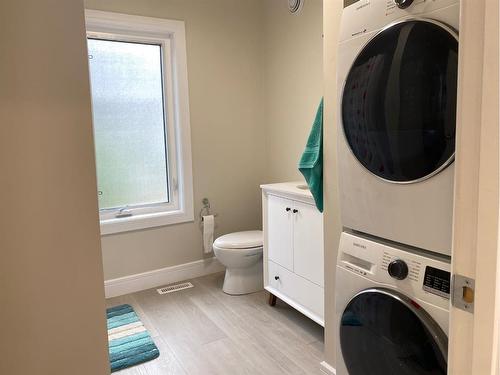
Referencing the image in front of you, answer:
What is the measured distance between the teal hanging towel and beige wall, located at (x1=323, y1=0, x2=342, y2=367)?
0.15 ft

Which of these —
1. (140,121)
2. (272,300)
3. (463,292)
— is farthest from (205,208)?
(463,292)

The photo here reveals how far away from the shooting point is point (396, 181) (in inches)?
47.6

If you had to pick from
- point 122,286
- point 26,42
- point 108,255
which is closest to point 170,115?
point 108,255

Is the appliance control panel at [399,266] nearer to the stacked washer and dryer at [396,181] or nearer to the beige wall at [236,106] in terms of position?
the stacked washer and dryer at [396,181]

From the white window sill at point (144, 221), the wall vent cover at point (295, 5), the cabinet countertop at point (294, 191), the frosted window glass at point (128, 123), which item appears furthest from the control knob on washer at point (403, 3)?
the white window sill at point (144, 221)

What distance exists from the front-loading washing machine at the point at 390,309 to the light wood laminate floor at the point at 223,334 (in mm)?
661

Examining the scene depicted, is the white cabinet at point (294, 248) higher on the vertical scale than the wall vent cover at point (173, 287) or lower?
higher

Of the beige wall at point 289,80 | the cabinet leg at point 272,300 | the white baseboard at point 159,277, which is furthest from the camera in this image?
the white baseboard at point 159,277

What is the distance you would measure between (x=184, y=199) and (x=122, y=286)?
0.83 m

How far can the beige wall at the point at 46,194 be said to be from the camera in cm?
110

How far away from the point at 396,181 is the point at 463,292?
0.54m

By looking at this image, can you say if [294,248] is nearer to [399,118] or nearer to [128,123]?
[399,118]

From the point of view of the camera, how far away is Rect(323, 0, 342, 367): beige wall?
5.32 ft

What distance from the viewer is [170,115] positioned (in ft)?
10.2
